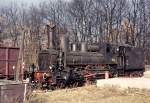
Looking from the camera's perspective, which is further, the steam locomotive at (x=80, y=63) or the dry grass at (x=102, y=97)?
the steam locomotive at (x=80, y=63)

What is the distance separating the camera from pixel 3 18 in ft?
242

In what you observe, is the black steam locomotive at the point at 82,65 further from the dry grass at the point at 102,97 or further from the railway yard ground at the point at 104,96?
the dry grass at the point at 102,97

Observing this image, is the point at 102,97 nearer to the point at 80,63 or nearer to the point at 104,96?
the point at 104,96

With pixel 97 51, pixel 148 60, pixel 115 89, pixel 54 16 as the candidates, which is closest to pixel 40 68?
pixel 97 51

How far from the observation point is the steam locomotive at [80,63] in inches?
937

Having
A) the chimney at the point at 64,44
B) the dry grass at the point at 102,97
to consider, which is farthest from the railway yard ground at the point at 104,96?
the chimney at the point at 64,44

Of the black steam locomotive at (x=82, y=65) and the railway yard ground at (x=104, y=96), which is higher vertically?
the black steam locomotive at (x=82, y=65)

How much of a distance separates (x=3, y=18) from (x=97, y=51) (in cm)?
4928

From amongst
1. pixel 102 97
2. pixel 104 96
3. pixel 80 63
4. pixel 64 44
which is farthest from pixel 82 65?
pixel 102 97

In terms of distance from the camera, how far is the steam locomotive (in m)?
23.8

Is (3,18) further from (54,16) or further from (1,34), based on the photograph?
(54,16)

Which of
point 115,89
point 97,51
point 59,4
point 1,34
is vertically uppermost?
point 59,4

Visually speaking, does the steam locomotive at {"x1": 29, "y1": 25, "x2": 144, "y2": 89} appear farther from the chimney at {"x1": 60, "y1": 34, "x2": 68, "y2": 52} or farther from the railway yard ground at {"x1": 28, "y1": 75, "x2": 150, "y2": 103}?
the railway yard ground at {"x1": 28, "y1": 75, "x2": 150, "y2": 103}

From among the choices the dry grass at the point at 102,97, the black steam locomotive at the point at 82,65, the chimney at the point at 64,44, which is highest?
the chimney at the point at 64,44
